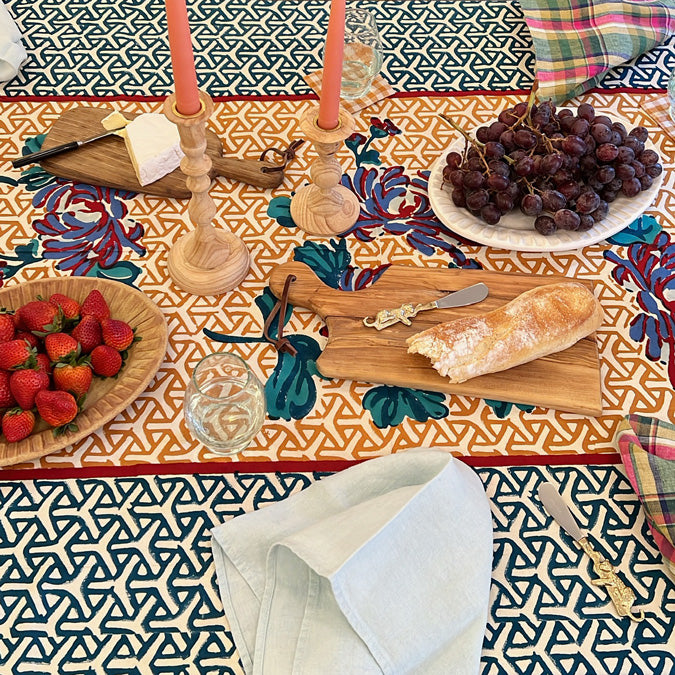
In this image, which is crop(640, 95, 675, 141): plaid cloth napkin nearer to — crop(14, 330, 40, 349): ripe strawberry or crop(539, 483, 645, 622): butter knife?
crop(539, 483, 645, 622): butter knife

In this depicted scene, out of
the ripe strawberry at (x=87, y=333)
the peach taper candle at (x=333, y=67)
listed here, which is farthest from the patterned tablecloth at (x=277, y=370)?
the peach taper candle at (x=333, y=67)

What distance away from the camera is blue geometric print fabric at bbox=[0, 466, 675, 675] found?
85cm

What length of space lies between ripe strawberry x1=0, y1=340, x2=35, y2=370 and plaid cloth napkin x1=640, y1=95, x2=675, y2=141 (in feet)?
3.81

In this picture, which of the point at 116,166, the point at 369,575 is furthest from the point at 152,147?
the point at 369,575

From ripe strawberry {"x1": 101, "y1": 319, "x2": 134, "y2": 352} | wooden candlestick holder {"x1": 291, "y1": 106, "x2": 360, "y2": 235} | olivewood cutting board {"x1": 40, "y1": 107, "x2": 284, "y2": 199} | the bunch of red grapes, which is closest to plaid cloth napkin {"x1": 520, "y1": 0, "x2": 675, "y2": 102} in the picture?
the bunch of red grapes

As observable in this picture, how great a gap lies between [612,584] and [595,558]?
35mm

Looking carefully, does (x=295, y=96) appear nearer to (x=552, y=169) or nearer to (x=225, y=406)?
(x=552, y=169)

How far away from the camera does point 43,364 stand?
0.97 m

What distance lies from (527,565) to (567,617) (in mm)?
72

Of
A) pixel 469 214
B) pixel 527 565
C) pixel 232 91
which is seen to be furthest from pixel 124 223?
pixel 527 565

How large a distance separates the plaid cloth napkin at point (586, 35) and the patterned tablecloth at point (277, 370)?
44mm

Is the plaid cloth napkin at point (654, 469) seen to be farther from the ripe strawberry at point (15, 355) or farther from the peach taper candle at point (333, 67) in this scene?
the ripe strawberry at point (15, 355)

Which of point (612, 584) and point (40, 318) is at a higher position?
point (40, 318)

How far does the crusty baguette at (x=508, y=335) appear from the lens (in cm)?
101
